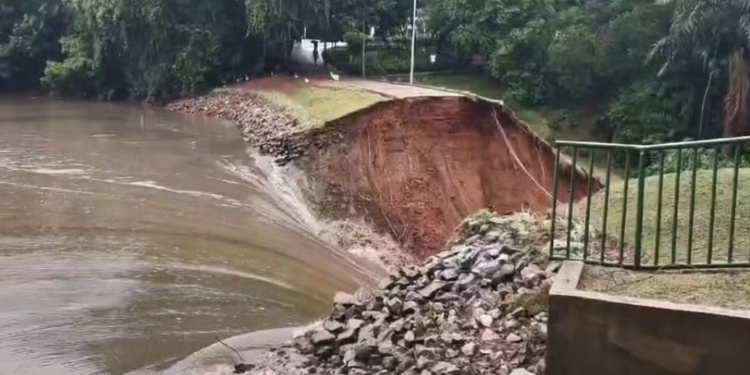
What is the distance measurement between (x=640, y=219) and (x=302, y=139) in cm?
1175

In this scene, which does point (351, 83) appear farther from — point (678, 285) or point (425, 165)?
Answer: point (678, 285)

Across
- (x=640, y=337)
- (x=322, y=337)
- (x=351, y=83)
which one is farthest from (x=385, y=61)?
(x=640, y=337)

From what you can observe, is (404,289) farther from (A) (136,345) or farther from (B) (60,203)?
(B) (60,203)

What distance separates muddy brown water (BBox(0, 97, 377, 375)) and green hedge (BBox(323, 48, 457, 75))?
1244 cm

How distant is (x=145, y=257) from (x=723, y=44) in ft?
47.2

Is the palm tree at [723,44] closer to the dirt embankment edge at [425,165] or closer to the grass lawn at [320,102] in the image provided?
the dirt embankment edge at [425,165]

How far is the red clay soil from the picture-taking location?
46.6ft

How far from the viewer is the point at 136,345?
7.03 meters

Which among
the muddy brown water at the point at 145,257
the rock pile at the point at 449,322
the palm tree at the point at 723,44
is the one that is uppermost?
the palm tree at the point at 723,44

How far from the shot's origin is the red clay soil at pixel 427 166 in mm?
14195

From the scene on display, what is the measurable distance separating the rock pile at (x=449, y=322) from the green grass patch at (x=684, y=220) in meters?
0.89

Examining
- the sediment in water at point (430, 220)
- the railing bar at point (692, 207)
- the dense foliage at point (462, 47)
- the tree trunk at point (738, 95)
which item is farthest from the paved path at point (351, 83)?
the railing bar at point (692, 207)


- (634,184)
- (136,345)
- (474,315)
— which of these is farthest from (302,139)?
(474,315)

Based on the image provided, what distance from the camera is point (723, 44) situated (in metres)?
18.1
